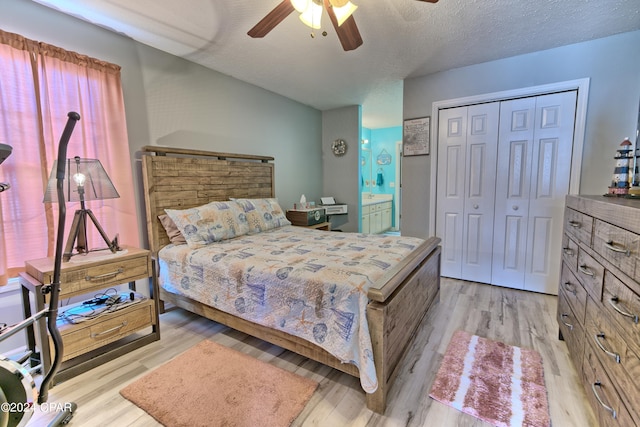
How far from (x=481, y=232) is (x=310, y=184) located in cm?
269

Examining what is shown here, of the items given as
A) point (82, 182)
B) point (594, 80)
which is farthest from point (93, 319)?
point (594, 80)

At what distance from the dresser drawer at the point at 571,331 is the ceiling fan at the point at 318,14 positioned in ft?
6.65

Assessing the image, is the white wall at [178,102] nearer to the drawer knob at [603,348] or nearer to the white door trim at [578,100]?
the white door trim at [578,100]

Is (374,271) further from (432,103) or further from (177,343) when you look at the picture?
(432,103)

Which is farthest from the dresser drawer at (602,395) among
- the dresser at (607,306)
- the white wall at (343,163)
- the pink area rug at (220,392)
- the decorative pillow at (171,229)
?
the white wall at (343,163)

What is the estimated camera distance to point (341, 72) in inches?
127

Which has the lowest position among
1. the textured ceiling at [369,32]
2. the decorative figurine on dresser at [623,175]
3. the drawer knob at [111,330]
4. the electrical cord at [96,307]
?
the drawer knob at [111,330]

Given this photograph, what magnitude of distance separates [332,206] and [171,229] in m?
2.69

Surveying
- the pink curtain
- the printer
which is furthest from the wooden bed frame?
the printer

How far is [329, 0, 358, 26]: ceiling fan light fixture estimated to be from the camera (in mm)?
1566

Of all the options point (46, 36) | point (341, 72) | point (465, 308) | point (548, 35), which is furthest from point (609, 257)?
point (46, 36)

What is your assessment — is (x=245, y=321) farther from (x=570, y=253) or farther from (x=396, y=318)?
(x=570, y=253)

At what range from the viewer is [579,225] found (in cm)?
170

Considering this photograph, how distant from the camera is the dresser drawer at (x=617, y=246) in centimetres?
104
